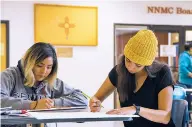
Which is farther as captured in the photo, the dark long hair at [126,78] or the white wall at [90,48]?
the white wall at [90,48]

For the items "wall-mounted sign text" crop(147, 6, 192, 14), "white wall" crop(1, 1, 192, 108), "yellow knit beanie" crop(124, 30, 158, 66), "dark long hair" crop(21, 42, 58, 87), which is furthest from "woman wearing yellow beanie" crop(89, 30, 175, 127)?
"wall-mounted sign text" crop(147, 6, 192, 14)

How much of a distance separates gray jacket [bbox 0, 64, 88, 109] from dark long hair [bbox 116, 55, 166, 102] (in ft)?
1.06

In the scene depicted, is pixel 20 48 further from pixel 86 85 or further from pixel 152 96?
pixel 152 96

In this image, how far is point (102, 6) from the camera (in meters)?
6.77

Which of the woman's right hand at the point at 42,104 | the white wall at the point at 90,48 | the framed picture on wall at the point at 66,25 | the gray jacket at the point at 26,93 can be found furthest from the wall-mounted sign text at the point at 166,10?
the woman's right hand at the point at 42,104

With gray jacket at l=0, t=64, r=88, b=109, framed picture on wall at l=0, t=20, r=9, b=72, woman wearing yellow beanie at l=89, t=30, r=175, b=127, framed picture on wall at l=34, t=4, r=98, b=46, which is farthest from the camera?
framed picture on wall at l=34, t=4, r=98, b=46

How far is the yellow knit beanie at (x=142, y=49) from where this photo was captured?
1.81 metres

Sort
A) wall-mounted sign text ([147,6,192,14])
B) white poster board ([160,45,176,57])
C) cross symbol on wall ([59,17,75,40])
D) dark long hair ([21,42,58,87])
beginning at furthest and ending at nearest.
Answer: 1. white poster board ([160,45,176,57])
2. wall-mounted sign text ([147,6,192,14])
3. cross symbol on wall ([59,17,75,40])
4. dark long hair ([21,42,58,87])

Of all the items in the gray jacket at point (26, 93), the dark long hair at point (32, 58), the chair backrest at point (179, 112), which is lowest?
the chair backrest at point (179, 112)

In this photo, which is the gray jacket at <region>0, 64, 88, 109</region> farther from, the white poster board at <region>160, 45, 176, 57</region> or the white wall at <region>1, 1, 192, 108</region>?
the white poster board at <region>160, 45, 176, 57</region>

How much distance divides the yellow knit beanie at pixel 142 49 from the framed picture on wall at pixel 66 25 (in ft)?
15.5

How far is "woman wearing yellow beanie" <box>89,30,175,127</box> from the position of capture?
1808mm

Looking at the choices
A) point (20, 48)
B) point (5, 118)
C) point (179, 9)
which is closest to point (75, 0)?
point (20, 48)

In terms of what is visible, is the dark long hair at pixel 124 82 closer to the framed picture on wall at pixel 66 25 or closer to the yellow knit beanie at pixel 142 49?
the yellow knit beanie at pixel 142 49
